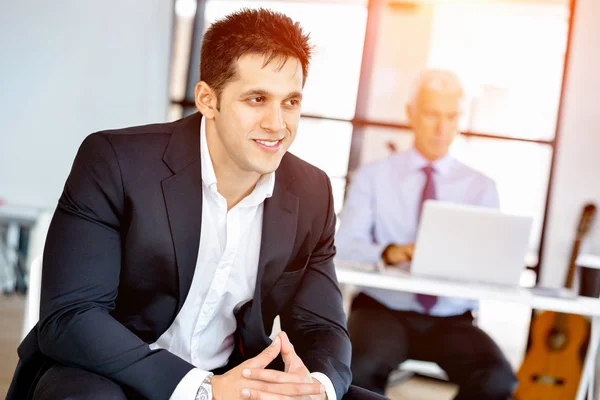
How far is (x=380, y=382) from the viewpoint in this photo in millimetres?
A: 2830

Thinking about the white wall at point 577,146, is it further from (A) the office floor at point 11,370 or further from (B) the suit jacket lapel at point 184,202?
(B) the suit jacket lapel at point 184,202

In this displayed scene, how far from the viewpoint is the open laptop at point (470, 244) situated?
283 cm

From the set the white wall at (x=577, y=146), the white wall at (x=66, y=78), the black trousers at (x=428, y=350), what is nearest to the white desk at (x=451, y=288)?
the black trousers at (x=428, y=350)

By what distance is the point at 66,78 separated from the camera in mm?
Result: 5660

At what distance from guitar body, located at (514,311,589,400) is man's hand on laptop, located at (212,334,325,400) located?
260 centimetres

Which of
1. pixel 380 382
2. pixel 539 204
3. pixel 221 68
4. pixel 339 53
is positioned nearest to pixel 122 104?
pixel 339 53

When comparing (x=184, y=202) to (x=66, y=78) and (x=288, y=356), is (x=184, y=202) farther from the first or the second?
(x=66, y=78)

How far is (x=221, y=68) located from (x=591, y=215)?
135 inches

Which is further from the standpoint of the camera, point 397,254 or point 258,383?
point 397,254

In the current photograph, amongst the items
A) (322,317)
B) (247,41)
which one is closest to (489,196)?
(322,317)

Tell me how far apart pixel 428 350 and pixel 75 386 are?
180 cm

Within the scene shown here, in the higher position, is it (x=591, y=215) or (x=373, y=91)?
(x=373, y=91)

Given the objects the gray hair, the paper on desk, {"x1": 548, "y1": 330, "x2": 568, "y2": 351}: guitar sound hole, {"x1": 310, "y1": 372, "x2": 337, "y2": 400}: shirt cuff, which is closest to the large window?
the gray hair

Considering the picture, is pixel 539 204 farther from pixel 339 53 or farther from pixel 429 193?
pixel 339 53
